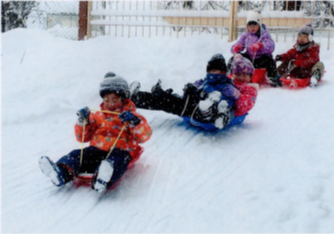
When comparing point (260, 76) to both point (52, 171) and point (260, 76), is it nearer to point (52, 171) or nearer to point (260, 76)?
point (260, 76)

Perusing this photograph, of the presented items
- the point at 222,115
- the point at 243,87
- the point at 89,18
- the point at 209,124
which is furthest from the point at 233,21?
the point at 222,115

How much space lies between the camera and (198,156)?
9.23ft

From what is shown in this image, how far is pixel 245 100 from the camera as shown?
10.6 ft

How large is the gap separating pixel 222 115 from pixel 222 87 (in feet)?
1.27

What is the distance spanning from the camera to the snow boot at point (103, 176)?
6.93 feet

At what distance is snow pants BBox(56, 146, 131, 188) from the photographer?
2225 millimetres

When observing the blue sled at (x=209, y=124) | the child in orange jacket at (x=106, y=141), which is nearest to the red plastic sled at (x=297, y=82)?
the blue sled at (x=209, y=124)

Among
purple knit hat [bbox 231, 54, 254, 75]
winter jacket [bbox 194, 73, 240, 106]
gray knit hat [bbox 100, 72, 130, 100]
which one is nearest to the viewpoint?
gray knit hat [bbox 100, 72, 130, 100]

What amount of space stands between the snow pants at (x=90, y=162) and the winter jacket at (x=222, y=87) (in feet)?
4.09

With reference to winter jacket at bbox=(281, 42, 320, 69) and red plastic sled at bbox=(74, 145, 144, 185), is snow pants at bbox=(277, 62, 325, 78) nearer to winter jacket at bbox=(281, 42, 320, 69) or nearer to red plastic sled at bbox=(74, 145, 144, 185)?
winter jacket at bbox=(281, 42, 320, 69)

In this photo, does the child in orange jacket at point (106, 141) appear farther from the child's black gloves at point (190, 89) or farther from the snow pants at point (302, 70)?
the snow pants at point (302, 70)

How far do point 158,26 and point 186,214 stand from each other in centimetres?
544

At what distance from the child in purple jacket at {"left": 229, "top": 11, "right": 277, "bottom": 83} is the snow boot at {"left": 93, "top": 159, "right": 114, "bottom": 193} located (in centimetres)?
330

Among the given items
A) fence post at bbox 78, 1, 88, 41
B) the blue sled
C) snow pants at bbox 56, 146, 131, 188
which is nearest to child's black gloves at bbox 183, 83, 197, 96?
the blue sled
